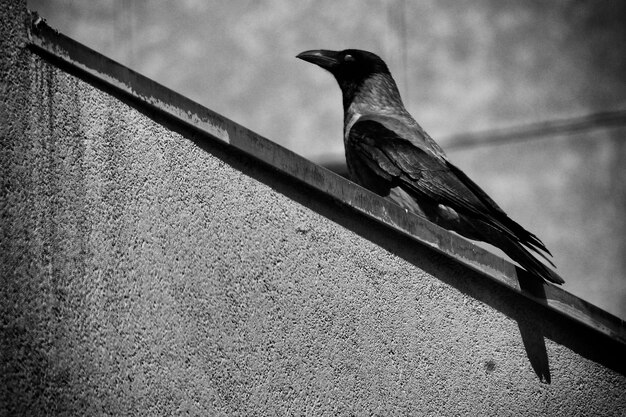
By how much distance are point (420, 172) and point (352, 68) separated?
1589mm

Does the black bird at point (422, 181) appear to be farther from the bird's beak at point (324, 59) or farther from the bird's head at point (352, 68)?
the bird's beak at point (324, 59)

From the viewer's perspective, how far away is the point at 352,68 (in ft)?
18.6

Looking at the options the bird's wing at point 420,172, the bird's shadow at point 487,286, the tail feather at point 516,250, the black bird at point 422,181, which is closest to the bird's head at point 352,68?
the black bird at point 422,181

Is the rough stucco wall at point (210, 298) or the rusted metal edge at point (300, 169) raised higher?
the rusted metal edge at point (300, 169)

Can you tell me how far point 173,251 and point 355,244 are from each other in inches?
26.0

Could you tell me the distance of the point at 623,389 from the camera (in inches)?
114

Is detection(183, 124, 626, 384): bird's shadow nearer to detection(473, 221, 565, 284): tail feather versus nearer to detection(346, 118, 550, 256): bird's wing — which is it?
detection(473, 221, 565, 284): tail feather

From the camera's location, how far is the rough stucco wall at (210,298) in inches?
88.5

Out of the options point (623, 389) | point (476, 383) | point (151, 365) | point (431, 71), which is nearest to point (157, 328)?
point (151, 365)

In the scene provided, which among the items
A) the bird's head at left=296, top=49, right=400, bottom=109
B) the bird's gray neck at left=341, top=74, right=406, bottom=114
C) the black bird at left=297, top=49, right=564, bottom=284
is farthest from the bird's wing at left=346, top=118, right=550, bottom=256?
the bird's head at left=296, top=49, right=400, bottom=109

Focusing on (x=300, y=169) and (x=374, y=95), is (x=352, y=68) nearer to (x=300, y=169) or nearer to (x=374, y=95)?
(x=374, y=95)

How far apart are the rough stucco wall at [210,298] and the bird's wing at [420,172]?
4.08 feet

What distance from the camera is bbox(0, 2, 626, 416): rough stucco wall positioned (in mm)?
2248

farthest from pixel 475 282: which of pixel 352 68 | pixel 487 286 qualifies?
pixel 352 68
